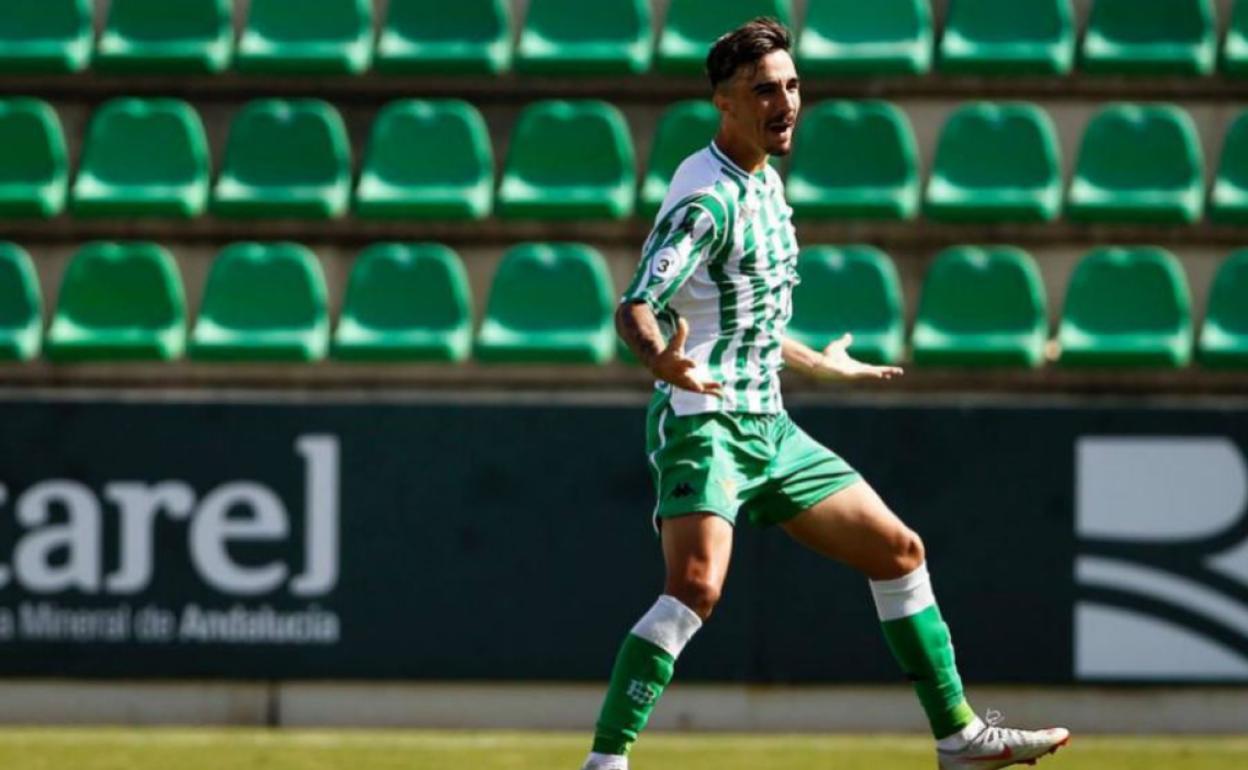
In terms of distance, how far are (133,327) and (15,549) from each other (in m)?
1.30

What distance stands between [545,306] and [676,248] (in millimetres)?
3553

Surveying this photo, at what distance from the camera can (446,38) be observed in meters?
9.01

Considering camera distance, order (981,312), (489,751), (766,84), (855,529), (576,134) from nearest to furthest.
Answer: (766,84) → (855,529) → (489,751) → (981,312) → (576,134)

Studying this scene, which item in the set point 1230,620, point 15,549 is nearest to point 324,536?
point 15,549

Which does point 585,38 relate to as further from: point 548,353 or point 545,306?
point 548,353

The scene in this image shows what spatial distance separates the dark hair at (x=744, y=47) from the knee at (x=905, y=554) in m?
1.17

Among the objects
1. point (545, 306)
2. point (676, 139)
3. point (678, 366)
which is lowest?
point (545, 306)

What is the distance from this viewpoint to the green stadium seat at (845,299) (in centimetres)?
800

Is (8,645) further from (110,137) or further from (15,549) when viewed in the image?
(110,137)

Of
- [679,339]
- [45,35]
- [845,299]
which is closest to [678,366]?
[679,339]

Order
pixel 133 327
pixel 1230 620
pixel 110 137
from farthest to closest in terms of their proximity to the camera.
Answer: pixel 110 137 → pixel 133 327 → pixel 1230 620

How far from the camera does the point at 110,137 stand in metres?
8.86

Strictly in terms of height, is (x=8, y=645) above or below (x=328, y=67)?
below

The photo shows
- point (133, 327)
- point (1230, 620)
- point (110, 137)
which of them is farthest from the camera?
point (110, 137)
